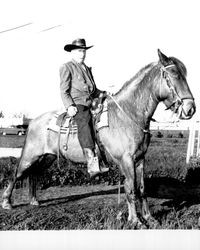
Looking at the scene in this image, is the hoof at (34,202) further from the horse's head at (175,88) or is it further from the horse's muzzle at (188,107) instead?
the horse's muzzle at (188,107)

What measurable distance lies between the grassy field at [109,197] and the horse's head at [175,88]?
81cm

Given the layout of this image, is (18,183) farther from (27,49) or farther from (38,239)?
(27,49)

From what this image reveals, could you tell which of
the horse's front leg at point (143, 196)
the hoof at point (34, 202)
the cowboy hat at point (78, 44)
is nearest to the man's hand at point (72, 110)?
the cowboy hat at point (78, 44)

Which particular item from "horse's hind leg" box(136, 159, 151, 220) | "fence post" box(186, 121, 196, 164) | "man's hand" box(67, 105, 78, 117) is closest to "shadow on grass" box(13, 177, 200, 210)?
"fence post" box(186, 121, 196, 164)

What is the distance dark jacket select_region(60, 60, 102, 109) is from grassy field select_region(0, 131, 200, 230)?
3.69ft

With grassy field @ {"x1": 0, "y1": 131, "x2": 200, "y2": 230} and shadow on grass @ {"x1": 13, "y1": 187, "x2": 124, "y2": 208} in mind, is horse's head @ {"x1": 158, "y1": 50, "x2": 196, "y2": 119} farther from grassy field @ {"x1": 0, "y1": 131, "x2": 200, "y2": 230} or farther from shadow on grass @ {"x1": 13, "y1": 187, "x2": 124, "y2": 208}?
shadow on grass @ {"x1": 13, "y1": 187, "x2": 124, "y2": 208}

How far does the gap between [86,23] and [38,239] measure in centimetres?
261

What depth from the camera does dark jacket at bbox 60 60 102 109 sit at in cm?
491

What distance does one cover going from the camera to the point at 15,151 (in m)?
5.72

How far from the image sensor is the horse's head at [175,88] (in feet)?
14.6

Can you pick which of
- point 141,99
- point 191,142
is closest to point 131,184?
point 141,99

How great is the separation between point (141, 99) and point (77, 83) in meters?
0.78

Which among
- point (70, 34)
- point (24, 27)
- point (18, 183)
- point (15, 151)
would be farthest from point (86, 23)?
point (18, 183)

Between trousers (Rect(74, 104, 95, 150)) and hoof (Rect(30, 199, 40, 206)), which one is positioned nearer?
trousers (Rect(74, 104, 95, 150))
